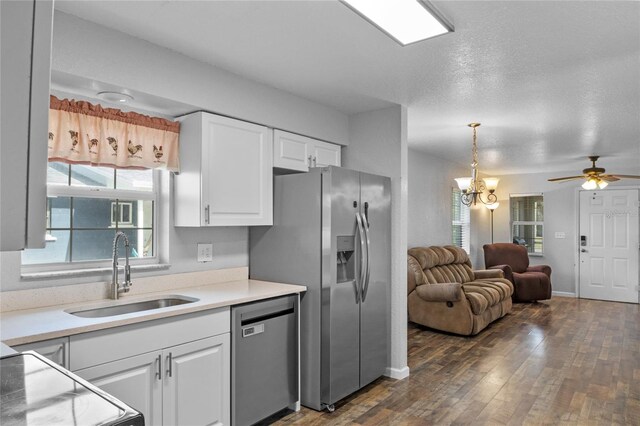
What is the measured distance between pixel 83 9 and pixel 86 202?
1110 mm

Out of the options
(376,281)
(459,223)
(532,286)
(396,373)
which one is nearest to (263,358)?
(376,281)

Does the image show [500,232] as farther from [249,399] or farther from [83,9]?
[83,9]

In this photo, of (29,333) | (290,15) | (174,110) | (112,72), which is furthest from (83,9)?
(29,333)

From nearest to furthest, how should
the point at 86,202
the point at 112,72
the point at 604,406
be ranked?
the point at 112,72 → the point at 86,202 → the point at 604,406

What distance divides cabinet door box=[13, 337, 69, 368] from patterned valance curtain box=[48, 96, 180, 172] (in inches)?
41.8

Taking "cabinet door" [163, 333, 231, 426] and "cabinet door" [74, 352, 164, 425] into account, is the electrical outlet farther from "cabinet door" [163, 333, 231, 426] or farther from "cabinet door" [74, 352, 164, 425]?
"cabinet door" [74, 352, 164, 425]

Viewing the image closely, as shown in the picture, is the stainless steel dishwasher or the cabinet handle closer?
the cabinet handle

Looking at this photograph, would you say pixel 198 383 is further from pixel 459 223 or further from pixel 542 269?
pixel 542 269

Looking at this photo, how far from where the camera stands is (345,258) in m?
3.21

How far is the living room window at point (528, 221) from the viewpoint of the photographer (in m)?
8.11

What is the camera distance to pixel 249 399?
2.61 meters

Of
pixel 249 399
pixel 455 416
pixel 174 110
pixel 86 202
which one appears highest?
pixel 174 110

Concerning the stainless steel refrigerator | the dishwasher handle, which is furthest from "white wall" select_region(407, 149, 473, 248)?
the dishwasher handle

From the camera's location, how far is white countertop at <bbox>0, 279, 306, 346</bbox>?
1.72 meters
